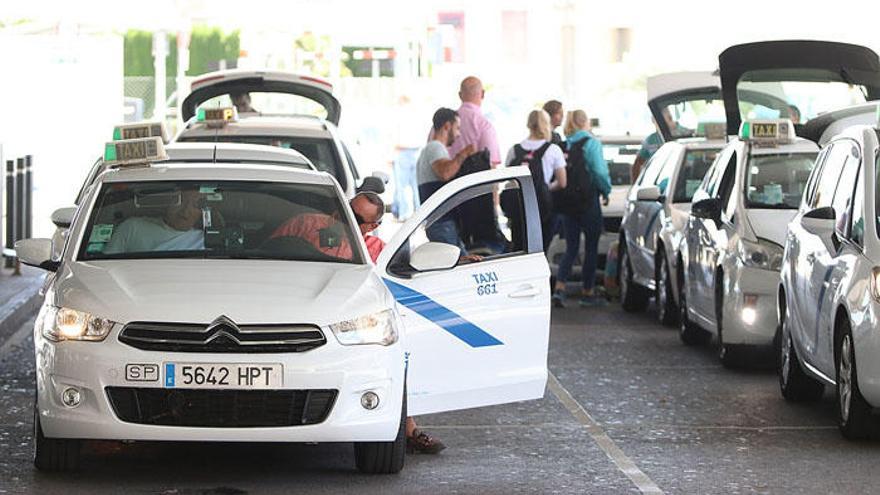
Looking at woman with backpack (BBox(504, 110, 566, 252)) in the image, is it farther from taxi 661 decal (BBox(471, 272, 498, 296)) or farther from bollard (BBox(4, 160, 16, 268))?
taxi 661 decal (BBox(471, 272, 498, 296))

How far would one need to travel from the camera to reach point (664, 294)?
17828mm

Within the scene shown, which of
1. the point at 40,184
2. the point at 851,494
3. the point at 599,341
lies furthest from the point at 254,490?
the point at 40,184

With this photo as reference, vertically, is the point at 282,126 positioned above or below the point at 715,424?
above

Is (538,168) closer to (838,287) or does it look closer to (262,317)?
(838,287)

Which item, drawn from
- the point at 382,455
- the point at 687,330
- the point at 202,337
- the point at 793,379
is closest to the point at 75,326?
the point at 202,337

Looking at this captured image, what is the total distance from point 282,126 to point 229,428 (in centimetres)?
866

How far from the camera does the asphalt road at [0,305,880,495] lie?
9.47 meters

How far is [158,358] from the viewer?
29.3ft

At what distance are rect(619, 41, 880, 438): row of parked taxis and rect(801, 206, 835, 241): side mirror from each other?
10 mm

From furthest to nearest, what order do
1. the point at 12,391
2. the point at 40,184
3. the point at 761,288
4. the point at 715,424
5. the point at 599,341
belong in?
the point at 40,184
the point at 599,341
the point at 761,288
the point at 12,391
the point at 715,424

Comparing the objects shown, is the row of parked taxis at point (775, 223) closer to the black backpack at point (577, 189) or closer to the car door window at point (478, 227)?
the black backpack at point (577, 189)

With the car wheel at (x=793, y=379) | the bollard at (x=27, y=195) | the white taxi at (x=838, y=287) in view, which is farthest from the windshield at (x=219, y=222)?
the bollard at (x=27, y=195)

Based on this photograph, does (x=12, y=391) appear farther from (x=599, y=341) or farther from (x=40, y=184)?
(x=40, y=184)

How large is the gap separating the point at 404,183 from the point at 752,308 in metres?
20.4
